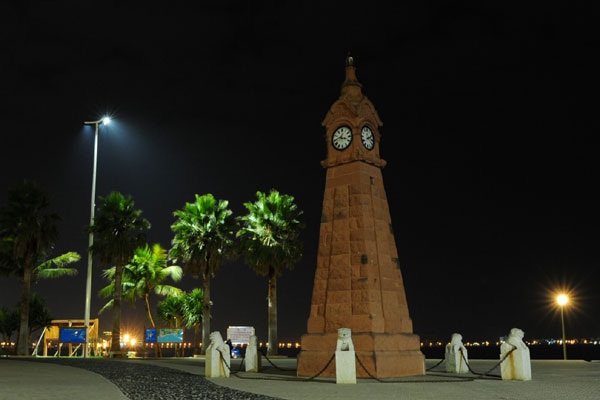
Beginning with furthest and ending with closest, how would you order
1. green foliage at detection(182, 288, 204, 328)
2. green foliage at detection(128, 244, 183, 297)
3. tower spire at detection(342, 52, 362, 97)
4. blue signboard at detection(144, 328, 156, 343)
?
green foliage at detection(182, 288, 204, 328)
green foliage at detection(128, 244, 183, 297)
blue signboard at detection(144, 328, 156, 343)
tower spire at detection(342, 52, 362, 97)

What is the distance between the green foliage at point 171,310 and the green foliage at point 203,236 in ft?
36.4

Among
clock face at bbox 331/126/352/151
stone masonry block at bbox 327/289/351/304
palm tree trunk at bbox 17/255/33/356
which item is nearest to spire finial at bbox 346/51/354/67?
clock face at bbox 331/126/352/151

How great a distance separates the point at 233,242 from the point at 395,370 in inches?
837

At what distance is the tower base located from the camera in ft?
58.2

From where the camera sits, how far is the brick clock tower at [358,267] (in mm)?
18359

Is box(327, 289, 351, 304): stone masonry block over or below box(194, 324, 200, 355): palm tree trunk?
over

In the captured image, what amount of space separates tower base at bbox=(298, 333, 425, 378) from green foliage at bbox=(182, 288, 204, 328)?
93.3 ft

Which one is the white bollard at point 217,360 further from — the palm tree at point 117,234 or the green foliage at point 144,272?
the green foliage at point 144,272

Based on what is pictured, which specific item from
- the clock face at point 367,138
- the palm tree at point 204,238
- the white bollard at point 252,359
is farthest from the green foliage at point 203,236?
the clock face at point 367,138

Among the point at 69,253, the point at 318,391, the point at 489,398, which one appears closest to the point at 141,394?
the point at 318,391

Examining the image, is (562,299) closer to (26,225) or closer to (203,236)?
(203,236)

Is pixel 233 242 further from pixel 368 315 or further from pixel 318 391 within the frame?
pixel 318 391

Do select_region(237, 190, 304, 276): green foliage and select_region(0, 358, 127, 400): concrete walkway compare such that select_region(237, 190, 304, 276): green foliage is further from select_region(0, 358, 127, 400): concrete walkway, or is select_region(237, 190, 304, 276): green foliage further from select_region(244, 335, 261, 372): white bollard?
select_region(0, 358, 127, 400): concrete walkway

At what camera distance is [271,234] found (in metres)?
37.0
